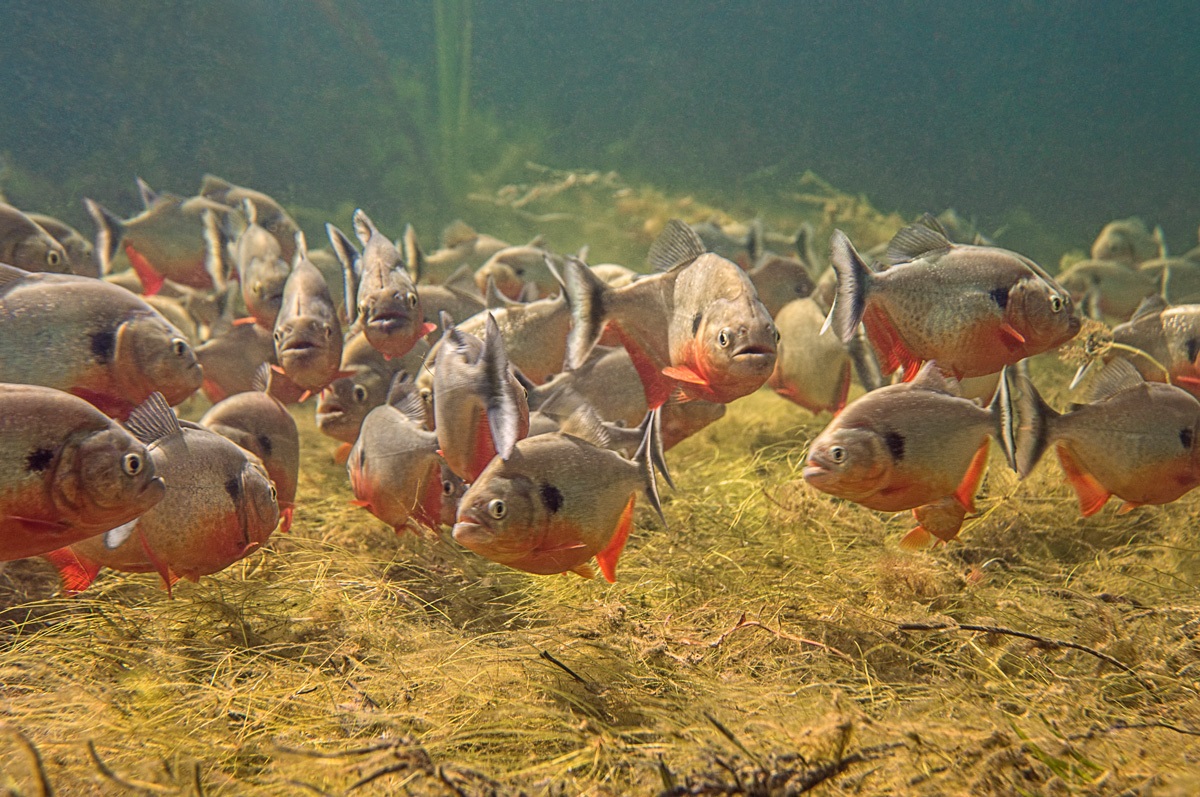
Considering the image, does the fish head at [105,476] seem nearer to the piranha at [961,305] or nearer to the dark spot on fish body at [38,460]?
the dark spot on fish body at [38,460]

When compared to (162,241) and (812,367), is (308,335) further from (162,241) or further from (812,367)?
(812,367)

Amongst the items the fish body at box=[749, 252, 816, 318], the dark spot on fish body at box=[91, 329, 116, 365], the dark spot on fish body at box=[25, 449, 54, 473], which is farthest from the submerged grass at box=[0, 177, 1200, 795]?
the fish body at box=[749, 252, 816, 318]

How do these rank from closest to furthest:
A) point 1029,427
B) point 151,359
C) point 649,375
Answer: point 151,359 → point 1029,427 → point 649,375

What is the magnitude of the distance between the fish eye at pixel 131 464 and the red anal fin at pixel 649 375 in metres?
2.13

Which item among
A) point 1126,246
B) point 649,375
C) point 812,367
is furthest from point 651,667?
point 1126,246

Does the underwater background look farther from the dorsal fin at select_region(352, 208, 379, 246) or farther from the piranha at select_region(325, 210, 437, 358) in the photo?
the piranha at select_region(325, 210, 437, 358)

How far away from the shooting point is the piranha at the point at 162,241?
5.66 m

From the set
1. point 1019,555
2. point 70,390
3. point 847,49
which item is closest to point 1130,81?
point 847,49

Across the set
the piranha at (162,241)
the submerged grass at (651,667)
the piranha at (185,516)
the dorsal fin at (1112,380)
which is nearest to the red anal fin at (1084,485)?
the dorsal fin at (1112,380)

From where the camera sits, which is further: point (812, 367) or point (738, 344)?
point (812, 367)

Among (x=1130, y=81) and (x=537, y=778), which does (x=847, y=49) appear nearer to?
(x=1130, y=81)

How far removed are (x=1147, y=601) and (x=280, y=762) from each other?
3.80 metres

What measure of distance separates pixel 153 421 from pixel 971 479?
3.50 m

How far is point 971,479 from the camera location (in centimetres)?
288
